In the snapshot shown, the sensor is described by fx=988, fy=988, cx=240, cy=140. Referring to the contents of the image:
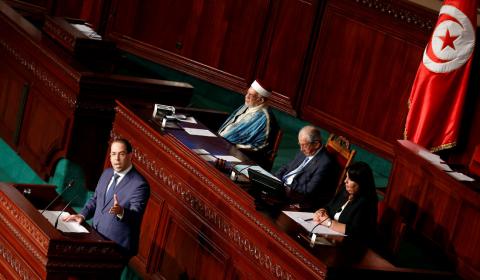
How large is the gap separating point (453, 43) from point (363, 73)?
1.40 meters

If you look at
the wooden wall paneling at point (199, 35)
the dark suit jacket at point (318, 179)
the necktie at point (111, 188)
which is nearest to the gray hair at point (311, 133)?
the dark suit jacket at point (318, 179)

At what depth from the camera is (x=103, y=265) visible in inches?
237

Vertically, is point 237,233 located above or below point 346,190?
below

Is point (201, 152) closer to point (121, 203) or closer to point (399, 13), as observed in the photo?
point (121, 203)

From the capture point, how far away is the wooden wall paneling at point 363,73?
31.0ft

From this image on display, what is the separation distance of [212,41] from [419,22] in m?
2.67

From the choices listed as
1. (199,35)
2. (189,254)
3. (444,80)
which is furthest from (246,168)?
(199,35)

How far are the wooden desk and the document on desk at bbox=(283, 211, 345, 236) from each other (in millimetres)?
74

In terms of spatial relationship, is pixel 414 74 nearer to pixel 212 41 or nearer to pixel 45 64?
pixel 212 41

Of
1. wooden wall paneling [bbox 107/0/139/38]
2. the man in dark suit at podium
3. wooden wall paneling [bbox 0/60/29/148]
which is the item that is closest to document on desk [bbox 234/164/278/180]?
the man in dark suit at podium

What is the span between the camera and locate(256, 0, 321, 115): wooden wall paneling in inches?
405

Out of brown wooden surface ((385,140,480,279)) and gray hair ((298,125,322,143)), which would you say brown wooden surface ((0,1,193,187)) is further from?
brown wooden surface ((385,140,480,279))

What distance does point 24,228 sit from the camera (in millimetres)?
6000

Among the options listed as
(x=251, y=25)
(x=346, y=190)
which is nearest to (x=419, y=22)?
(x=251, y=25)
